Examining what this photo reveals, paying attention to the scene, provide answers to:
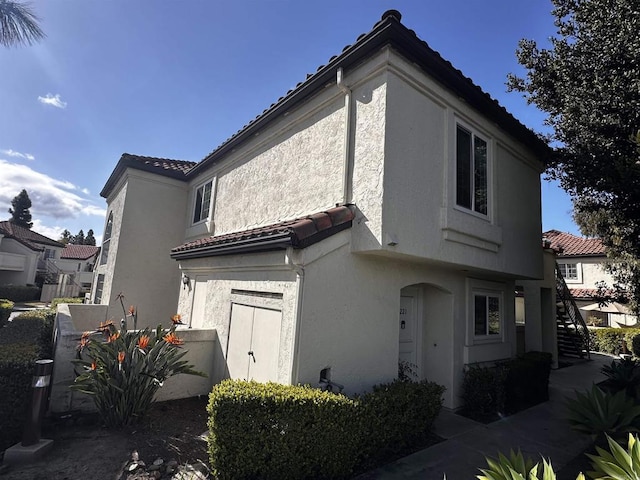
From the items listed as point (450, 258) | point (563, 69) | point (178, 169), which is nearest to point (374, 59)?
point (450, 258)

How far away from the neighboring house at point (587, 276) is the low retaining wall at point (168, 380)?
24928 millimetres

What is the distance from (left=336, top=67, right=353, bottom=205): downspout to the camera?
22.5 ft

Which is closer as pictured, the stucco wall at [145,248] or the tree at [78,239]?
the stucco wall at [145,248]

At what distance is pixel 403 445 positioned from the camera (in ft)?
19.4

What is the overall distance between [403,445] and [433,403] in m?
0.95

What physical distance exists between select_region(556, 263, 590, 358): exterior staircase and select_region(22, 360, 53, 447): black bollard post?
740 inches

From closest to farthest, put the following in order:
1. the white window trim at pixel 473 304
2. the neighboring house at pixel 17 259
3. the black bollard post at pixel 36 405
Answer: the black bollard post at pixel 36 405 → the white window trim at pixel 473 304 → the neighboring house at pixel 17 259

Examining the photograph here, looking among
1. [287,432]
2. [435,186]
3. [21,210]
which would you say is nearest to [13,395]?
[287,432]

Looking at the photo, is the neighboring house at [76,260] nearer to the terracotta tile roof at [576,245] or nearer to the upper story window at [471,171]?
the upper story window at [471,171]

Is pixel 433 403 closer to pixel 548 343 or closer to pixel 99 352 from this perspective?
pixel 99 352

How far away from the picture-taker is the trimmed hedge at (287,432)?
4.63m

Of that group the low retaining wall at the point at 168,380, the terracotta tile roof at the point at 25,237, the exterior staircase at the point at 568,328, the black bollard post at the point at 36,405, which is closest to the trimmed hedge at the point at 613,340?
the exterior staircase at the point at 568,328

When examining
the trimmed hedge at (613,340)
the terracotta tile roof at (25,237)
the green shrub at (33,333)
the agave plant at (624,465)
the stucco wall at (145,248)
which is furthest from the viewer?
the terracotta tile roof at (25,237)

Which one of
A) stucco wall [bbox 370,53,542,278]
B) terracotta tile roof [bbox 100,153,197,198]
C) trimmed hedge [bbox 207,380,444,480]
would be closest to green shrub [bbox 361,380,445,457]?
trimmed hedge [bbox 207,380,444,480]
